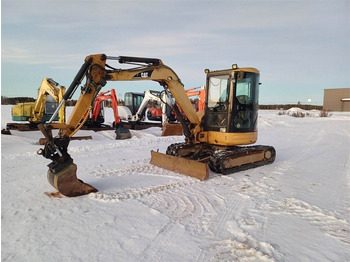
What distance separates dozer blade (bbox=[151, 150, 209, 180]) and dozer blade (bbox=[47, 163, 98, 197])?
2.16m

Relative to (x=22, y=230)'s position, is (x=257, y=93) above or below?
above

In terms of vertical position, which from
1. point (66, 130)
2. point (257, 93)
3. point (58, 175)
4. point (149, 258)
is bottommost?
point (149, 258)

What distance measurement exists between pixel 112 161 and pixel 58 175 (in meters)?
2.66

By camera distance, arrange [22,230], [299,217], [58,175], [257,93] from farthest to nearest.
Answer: [257,93] → [58,175] → [299,217] → [22,230]

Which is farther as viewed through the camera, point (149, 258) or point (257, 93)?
point (257, 93)

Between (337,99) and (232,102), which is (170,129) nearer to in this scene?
(232,102)

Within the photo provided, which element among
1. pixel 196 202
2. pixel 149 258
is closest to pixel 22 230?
pixel 149 258

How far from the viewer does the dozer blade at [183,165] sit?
5.53 meters

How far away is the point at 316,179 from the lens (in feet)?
19.3

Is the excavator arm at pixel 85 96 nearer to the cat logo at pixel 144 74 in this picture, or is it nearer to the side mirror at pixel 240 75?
the cat logo at pixel 144 74

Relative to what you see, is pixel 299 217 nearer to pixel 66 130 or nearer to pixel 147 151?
pixel 66 130

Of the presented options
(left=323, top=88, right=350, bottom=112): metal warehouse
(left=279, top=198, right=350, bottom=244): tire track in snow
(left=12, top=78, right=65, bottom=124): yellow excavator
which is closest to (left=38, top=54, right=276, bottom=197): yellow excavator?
(left=279, top=198, right=350, bottom=244): tire track in snow

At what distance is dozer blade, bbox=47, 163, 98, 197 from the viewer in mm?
4301

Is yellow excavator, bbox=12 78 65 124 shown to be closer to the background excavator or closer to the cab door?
the background excavator
